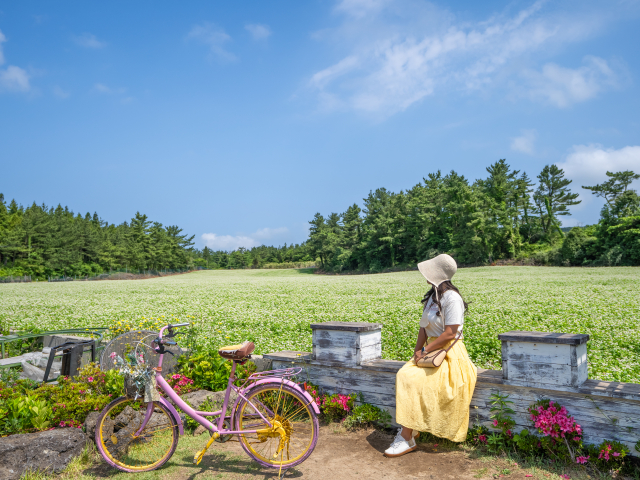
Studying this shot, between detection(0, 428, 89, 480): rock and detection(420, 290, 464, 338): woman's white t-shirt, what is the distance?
11.6ft

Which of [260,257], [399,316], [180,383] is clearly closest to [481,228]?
[399,316]

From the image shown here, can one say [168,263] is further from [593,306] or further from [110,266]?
[593,306]

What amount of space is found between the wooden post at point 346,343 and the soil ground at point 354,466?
838 mm

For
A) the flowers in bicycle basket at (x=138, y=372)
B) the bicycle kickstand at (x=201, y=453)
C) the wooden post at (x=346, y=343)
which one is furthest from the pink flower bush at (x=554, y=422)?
the flowers in bicycle basket at (x=138, y=372)

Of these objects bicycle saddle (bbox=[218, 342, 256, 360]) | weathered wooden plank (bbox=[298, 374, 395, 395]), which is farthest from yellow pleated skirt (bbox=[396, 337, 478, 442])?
bicycle saddle (bbox=[218, 342, 256, 360])

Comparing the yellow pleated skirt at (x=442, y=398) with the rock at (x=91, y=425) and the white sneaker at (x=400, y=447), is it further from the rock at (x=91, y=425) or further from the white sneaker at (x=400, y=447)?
the rock at (x=91, y=425)

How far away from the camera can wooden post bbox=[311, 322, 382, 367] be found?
4.85m

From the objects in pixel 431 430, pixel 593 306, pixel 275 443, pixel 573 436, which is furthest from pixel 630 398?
pixel 593 306

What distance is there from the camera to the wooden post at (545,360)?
11.8 feet

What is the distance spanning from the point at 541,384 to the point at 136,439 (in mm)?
3782

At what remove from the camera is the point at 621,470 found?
341 centimetres

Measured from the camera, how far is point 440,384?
391cm

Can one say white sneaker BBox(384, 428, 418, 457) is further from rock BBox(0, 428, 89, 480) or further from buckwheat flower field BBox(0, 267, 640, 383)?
buckwheat flower field BBox(0, 267, 640, 383)

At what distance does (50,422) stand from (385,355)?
19.7 feet
